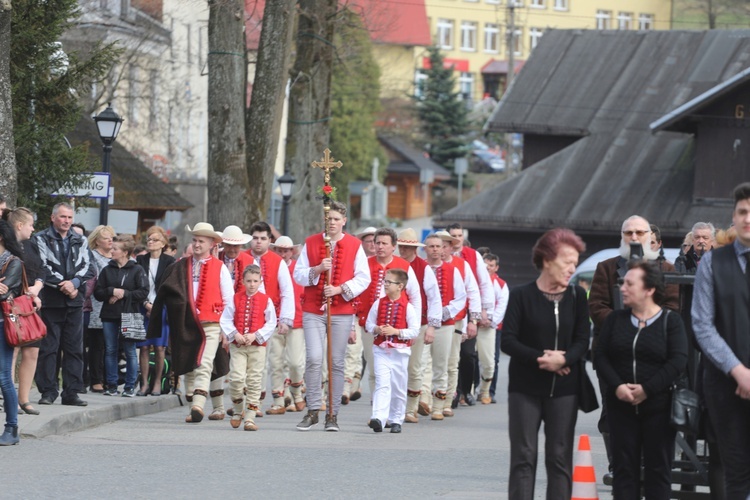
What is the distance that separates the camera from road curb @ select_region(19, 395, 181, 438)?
13703 mm

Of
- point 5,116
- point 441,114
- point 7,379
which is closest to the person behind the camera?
point 7,379

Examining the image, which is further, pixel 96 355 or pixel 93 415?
pixel 96 355

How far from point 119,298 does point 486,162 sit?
7781 centimetres

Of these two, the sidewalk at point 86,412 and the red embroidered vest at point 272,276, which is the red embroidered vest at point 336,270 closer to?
the red embroidered vest at point 272,276

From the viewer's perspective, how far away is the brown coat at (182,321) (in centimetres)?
1573

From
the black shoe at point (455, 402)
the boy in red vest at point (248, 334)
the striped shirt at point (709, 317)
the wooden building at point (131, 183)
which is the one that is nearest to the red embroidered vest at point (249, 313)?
the boy in red vest at point (248, 334)

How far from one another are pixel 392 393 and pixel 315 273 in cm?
144

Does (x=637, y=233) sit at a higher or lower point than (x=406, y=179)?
lower

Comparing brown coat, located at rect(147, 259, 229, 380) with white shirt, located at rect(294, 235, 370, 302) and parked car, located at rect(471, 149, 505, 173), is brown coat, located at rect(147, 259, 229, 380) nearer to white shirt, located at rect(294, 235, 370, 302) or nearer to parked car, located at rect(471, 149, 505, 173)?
white shirt, located at rect(294, 235, 370, 302)

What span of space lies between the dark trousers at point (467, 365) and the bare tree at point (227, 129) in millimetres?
4856

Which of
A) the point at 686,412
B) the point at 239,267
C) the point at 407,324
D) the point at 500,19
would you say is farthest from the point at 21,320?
the point at 500,19

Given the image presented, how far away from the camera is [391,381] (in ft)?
50.7

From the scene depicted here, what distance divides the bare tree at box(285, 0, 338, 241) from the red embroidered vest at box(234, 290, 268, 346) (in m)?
13.5

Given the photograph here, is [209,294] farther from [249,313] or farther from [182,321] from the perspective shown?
[249,313]
